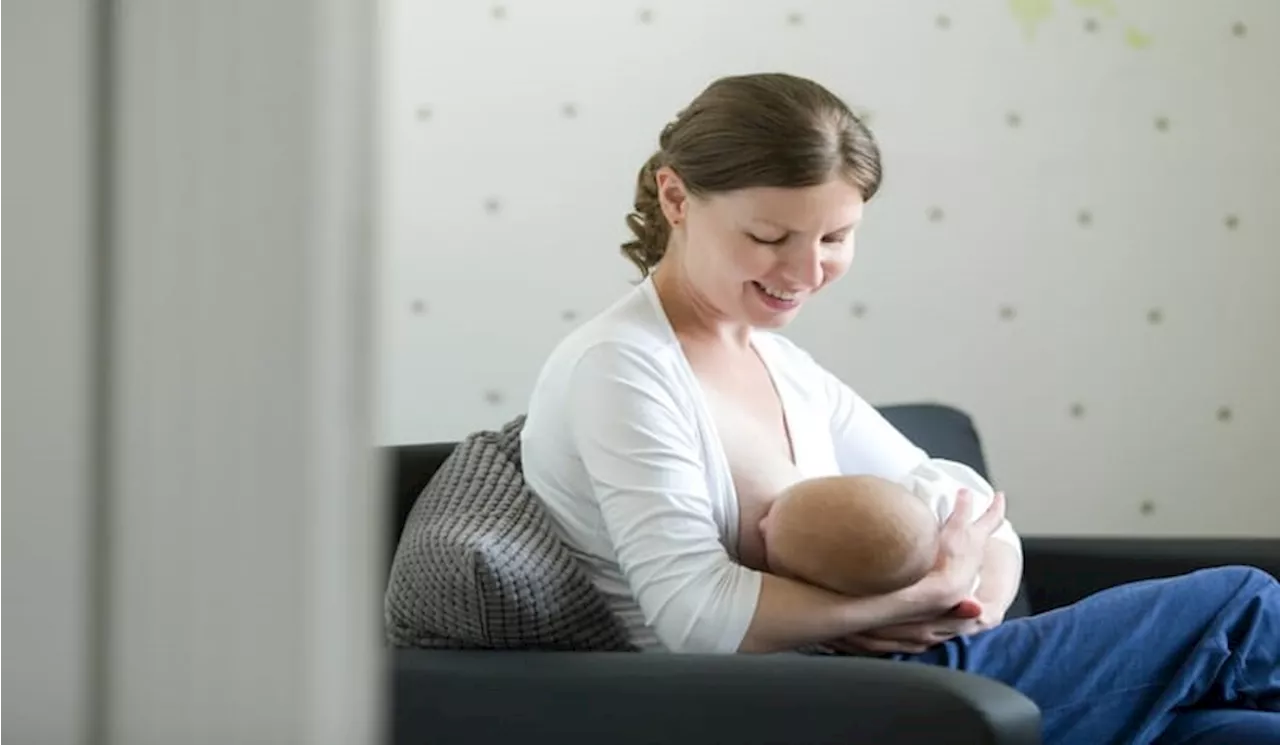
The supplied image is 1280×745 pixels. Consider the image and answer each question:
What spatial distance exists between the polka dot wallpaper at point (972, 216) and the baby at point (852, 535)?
789 mm

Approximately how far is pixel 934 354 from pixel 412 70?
0.83 m

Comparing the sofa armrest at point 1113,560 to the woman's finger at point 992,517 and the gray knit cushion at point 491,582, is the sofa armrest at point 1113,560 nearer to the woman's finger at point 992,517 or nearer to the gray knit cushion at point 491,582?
the woman's finger at point 992,517

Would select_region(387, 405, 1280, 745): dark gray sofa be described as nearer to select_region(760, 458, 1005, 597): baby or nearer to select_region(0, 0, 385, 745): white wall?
select_region(760, 458, 1005, 597): baby

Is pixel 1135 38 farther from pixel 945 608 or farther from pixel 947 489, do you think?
pixel 945 608

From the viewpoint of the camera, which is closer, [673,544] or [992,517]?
[673,544]

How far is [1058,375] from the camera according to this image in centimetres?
223

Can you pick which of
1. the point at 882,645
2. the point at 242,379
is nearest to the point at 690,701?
the point at 882,645

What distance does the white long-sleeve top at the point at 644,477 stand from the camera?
1289mm

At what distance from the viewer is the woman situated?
4.27ft

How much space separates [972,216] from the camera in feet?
7.16

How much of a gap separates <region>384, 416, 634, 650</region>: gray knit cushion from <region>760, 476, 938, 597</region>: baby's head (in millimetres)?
182

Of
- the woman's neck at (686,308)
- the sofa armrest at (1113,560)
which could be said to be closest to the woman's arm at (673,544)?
the woman's neck at (686,308)

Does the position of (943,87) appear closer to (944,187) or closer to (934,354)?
(944,187)

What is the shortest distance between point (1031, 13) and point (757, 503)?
43.3 inches
